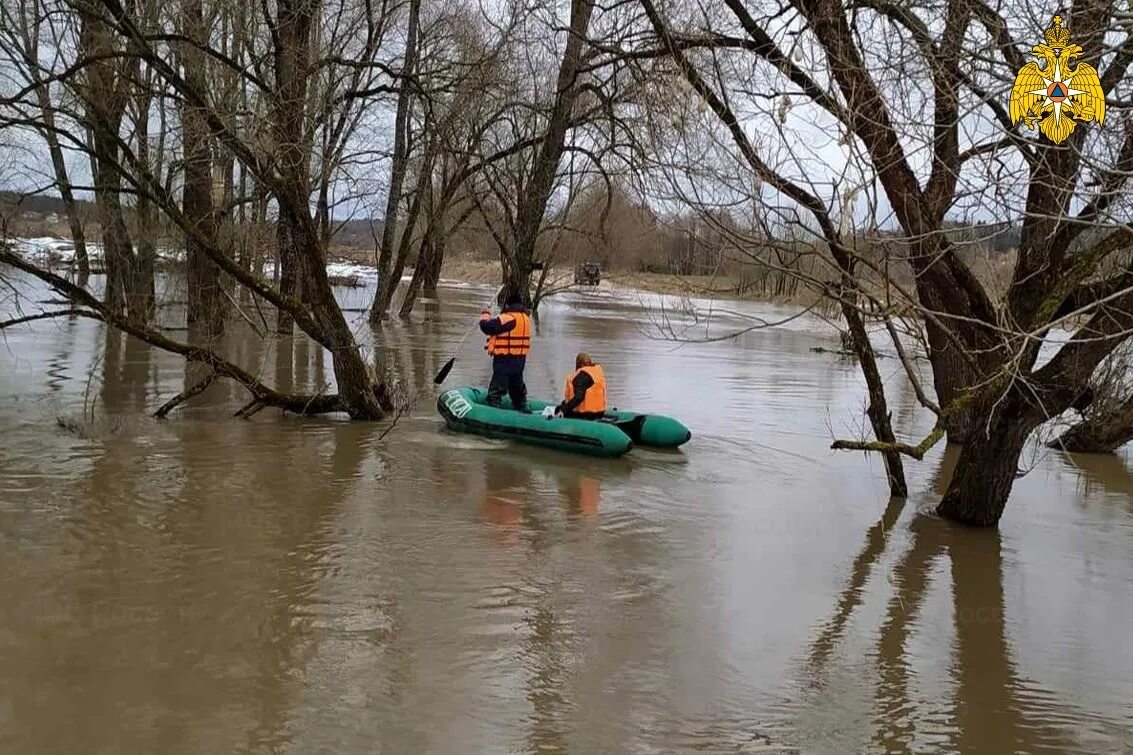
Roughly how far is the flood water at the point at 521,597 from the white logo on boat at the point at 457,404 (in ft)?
0.89

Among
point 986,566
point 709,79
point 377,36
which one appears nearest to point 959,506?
point 986,566

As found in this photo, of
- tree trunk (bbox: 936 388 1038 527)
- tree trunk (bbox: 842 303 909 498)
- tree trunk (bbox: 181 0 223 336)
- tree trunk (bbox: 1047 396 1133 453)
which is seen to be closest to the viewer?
tree trunk (bbox: 936 388 1038 527)

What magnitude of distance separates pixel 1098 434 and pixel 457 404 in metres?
8.55

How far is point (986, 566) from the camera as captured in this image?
25.4ft

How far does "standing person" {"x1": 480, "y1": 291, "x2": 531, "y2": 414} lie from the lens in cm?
1168

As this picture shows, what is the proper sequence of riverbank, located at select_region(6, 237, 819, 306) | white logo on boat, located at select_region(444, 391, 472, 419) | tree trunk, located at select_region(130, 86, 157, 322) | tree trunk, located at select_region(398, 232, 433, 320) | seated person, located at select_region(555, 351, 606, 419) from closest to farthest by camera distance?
riverbank, located at select_region(6, 237, 819, 306)
seated person, located at select_region(555, 351, 606, 419)
white logo on boat, located at select_region(444, 391, 472, 419)
tree trunk, located at select_region(130, 86, 157, 322)
tree trunk, located at select_region(398, 232, 433, 320)

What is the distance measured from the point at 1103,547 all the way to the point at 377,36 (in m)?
13.9

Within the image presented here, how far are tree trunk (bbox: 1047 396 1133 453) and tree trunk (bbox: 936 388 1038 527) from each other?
5043mm

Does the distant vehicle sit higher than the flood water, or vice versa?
the distant vehicle

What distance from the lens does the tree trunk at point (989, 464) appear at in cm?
811

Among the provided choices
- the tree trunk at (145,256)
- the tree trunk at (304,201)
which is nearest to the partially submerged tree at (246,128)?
the tree trunk at (304,201)

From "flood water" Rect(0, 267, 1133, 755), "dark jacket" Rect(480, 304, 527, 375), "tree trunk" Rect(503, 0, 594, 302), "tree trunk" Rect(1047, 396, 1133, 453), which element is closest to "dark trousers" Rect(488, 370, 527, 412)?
"dark jacket" Rect(480, 304, 527, 375)

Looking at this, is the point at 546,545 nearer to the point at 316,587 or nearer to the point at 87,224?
the point at 316,587

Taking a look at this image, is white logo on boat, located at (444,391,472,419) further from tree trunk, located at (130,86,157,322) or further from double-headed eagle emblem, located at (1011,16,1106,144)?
tree trunk, located at (130,86,157,322)
